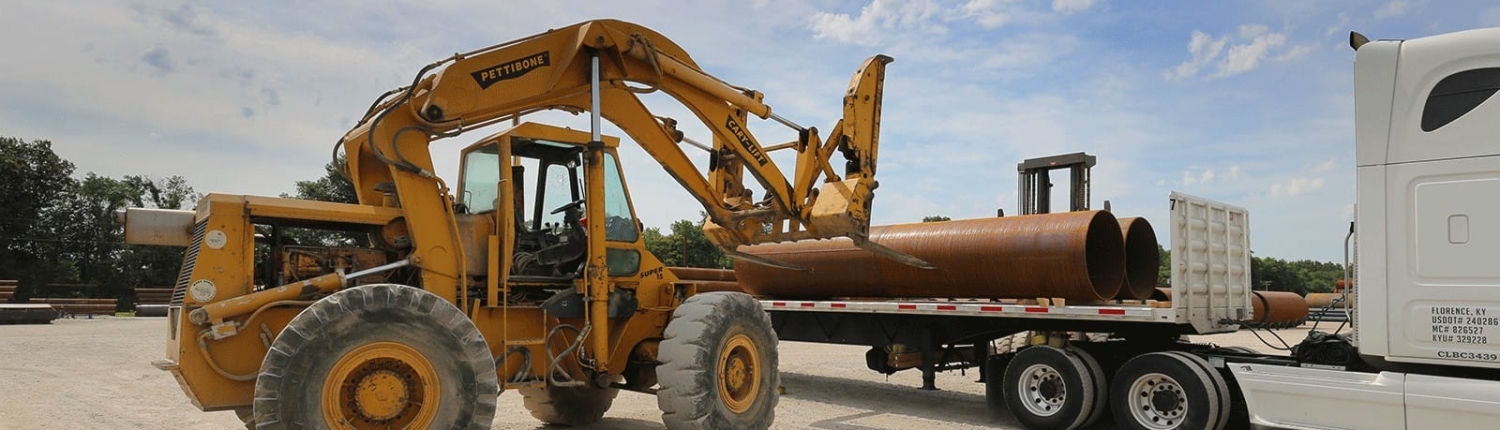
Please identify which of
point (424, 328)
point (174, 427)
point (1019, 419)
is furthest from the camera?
point (1019, 419)

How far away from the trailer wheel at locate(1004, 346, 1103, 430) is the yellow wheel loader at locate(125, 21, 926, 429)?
7.77ft

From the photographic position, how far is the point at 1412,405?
6703mm

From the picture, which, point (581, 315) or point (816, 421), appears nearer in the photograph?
point (581, 315)

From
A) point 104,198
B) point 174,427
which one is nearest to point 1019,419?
point 174,427

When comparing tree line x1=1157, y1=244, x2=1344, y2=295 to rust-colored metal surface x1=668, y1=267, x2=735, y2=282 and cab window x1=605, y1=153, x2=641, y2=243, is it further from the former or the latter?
cab window x1=605, y1=153, x2=641, y2=243

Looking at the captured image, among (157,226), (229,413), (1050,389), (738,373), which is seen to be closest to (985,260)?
(1050,389)

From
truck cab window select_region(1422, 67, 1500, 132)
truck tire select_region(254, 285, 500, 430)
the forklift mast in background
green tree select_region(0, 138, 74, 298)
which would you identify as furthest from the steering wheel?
green tree select_region(0, 138, 74, 298)

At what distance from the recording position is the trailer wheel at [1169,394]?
27.1ft

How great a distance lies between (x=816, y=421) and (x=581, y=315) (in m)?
3.57

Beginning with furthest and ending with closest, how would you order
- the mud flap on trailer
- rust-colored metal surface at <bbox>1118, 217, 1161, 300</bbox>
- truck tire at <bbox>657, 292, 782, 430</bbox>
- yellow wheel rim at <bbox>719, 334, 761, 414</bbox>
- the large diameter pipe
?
1. rust-colored metal surface at <bbox>1118, 217, 1161, 300</bbox>
2. yellow wheel rim at <bbox>719, 334, 761, 414</bbox>
3. truck tire at <bbox>657, 292, 782, 430</bbox>
4. the mud flap on trailer
5. the large diameter pipe

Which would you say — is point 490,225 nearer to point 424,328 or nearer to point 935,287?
point 424,328

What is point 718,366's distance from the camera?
7.72 meters

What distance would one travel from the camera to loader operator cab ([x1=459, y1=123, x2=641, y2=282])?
780 centimetres

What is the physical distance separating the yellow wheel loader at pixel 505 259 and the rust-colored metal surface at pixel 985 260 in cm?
239
